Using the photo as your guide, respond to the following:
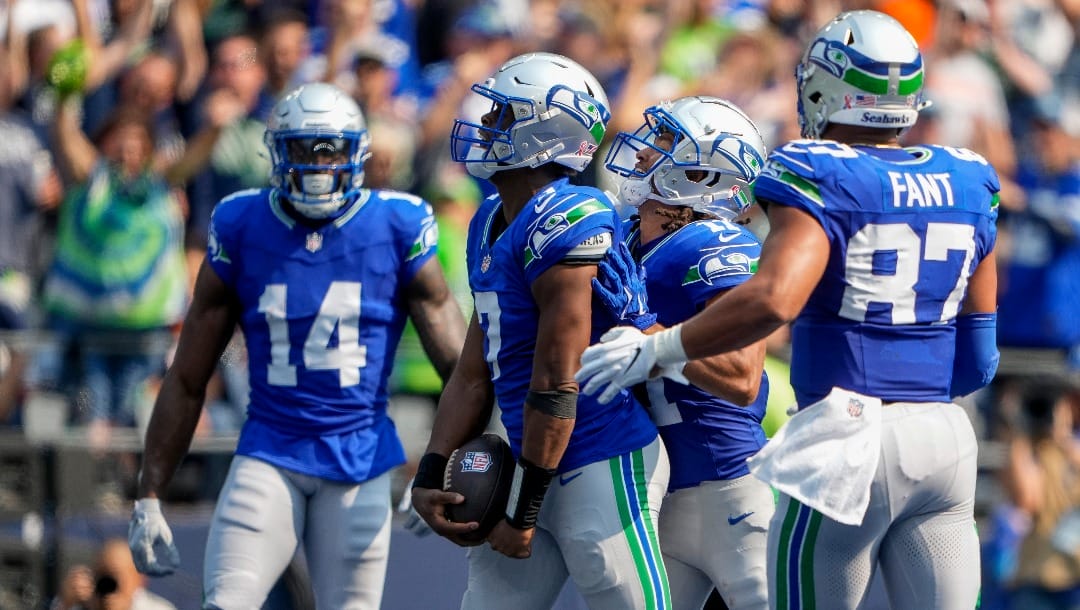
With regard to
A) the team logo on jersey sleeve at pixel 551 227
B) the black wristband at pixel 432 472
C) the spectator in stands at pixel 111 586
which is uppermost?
the team logo on jersey sleeve at pixel 551 227

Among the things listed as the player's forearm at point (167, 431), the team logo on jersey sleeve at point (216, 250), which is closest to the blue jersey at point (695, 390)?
the team logo on jersey sleeve at point (216, 250)

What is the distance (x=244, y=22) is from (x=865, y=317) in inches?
211

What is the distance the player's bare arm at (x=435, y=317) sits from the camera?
204 inches

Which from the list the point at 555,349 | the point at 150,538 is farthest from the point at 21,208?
the point at 555,349

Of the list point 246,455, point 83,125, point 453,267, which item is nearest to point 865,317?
point 246,455

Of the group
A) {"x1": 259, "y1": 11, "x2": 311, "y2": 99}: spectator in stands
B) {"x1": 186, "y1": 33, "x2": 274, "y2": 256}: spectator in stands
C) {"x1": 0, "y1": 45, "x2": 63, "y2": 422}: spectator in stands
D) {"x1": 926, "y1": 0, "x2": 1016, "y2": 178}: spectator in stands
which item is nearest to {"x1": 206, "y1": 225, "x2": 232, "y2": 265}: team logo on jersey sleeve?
{"x1": 186, "y1": 33, "x2": 274, "y2": 256}: spectator in stands

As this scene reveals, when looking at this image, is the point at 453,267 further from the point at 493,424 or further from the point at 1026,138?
the point at 1026,138

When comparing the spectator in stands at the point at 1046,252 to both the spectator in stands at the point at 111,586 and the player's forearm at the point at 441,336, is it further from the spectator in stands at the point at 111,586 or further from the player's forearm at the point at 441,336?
the spectator in stands at the point at 111,586

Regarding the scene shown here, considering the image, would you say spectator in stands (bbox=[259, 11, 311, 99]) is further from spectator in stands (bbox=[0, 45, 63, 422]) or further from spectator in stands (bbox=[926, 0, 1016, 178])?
spectator in stands (bbox=[926, 0, 1016, 178])

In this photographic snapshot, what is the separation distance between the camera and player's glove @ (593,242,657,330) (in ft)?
12.8

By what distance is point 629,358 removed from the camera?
144 inches

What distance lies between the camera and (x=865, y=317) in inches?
152

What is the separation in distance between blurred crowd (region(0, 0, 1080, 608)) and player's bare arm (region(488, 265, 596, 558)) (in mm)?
3183

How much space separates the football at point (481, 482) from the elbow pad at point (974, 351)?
3.75 ft
